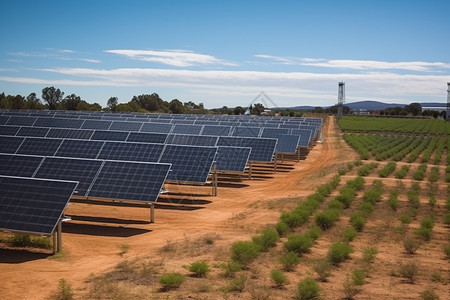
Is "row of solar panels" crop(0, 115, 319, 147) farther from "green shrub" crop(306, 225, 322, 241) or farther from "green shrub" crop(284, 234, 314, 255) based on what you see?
"green shrub" crop(284, 234, 314, 255)

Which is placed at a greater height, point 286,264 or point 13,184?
point 13,184

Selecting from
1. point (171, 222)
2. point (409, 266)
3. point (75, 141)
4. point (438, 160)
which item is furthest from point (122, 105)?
point (409, 266)

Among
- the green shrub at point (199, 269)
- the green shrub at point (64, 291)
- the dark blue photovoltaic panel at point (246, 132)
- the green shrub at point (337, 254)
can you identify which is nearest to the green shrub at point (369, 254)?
the green shrub at point (337, 254)

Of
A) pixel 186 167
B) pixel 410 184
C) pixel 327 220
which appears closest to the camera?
pixel 327 220

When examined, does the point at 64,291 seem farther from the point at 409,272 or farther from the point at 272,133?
the point at 272,133

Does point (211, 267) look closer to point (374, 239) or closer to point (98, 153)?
point (374, 239)

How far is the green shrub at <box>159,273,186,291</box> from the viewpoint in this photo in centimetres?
1273

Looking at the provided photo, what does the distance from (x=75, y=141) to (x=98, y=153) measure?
213 centimetres

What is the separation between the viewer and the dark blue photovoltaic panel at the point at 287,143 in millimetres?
42750

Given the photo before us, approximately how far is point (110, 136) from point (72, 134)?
14.3 ft

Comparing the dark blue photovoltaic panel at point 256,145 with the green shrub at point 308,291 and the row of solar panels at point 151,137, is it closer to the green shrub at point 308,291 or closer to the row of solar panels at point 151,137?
the row of solar panels at point 151,137

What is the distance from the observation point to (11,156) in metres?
23.8

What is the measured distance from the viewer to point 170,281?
12711 mm

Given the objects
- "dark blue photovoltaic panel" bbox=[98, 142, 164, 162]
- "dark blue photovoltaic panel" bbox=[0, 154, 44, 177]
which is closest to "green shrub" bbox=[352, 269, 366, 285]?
"dark blue photovoltaic panel" bbox=[0, 154, 44, 177]
